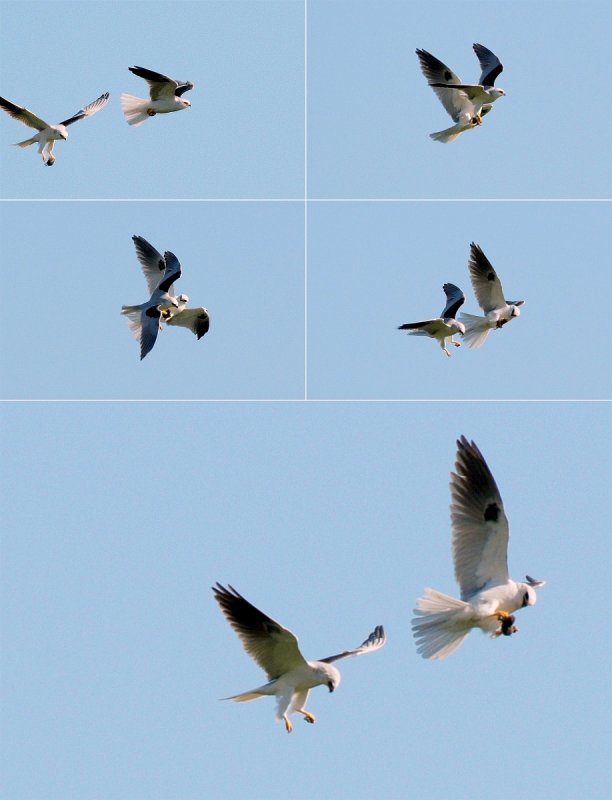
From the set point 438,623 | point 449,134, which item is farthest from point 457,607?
point 449,134

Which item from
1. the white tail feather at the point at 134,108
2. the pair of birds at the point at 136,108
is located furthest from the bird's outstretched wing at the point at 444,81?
the white tail feather at the point at 134,108

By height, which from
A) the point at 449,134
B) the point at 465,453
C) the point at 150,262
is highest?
the point at 449,134

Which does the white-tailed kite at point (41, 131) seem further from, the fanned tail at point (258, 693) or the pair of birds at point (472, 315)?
the fanned tail at point (258, 693)

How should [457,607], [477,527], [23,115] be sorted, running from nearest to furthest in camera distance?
1. [457,607]
2. [477,527]
3. [23,115]

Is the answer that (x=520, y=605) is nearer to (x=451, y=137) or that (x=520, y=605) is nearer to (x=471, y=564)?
(x=471, y=564)

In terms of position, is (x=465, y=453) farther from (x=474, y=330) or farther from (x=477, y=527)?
(x=474, y=330)

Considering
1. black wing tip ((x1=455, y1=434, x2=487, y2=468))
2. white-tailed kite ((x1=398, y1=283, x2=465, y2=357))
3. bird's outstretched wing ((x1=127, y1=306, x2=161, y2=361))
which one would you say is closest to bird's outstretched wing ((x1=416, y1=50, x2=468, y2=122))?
white-tailed kite ((x1=398, y1=283, x2=465, y2=357))
